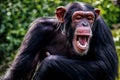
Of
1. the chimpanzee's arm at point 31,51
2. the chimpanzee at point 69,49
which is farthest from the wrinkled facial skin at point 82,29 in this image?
the chimpanzee's arm at point 31,51

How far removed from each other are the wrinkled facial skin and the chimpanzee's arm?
453 mm

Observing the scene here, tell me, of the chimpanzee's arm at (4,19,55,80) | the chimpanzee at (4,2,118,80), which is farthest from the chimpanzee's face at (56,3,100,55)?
the chimpanzee's arm at (4,19,55,80)

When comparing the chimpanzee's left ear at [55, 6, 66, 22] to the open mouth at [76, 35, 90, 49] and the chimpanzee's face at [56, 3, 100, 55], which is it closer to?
the chimpanzee's face at [56, 3, 100, 55]

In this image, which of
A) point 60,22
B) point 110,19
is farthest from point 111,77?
point 110,19

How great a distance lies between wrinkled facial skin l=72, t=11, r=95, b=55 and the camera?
236 inches

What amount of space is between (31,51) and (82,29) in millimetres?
756

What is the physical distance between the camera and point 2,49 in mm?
8820

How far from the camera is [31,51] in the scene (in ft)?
21.0

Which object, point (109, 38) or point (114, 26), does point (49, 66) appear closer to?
point (109, 38)

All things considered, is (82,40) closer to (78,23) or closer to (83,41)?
(83,41)

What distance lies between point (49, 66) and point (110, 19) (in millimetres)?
4475

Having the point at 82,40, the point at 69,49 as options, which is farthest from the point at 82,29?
the point at 69,49

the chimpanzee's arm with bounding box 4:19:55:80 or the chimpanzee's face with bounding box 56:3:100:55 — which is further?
A: the chimpanzee's arm with bounding box 4:19:55:80

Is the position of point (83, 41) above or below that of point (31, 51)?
above
